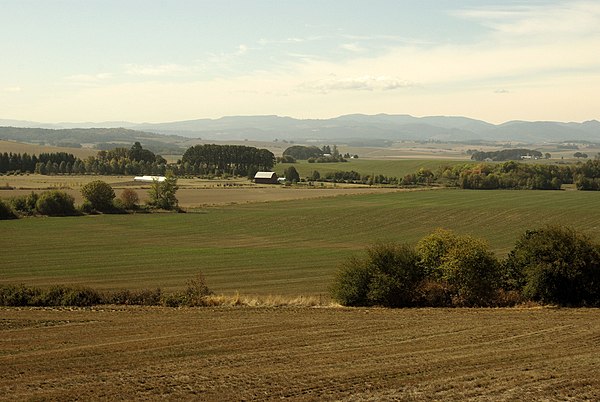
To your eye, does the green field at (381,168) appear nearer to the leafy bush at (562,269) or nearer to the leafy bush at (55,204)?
the leafy bush at (55,204)

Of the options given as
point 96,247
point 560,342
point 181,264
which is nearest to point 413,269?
point 560,342

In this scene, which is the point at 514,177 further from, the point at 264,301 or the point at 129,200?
the point at 264,301

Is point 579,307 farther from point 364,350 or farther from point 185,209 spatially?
point 185,209

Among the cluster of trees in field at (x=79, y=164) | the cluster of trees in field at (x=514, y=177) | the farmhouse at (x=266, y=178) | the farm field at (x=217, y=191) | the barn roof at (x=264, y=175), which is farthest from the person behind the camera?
the cluster of trees in field at (x=79, y=164)

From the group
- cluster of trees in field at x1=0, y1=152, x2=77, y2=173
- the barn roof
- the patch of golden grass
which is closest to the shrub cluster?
the barn roof

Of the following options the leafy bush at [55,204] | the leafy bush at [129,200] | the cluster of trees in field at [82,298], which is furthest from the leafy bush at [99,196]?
the cluster of trees in field at [82,298]

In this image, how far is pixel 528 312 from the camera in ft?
97.8

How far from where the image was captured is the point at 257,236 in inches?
2542

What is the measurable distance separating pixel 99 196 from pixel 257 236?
1010 inches

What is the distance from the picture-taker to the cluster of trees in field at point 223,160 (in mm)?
147750

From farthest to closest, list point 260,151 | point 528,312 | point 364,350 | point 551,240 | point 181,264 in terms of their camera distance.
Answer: point 260,151
point 181,264
point 551,240
point 528,312
point 364,350

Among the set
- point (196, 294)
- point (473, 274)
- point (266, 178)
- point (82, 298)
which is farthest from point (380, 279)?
point (266, 178)

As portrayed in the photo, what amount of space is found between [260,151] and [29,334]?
5167 inches

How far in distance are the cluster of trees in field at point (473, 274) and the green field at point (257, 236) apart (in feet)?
18.2
